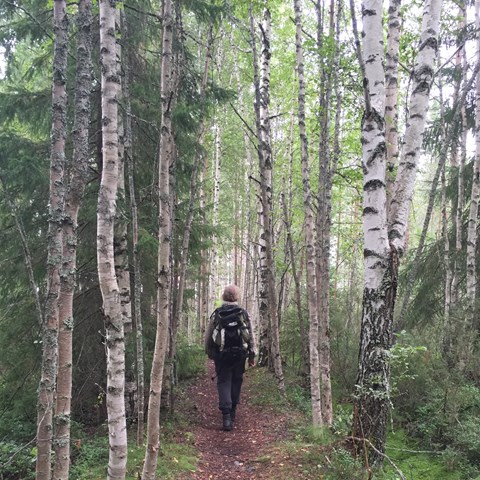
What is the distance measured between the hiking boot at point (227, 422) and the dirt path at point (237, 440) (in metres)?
0.07

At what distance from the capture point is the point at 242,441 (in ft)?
20.3

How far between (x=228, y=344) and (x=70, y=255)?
11.6 feet

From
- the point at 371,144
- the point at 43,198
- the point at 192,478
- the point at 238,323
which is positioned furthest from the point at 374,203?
the point at 43,198

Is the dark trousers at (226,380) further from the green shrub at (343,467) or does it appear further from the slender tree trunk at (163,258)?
the slender tree trunk at (163,258)

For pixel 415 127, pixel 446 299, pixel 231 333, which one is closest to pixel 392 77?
pixel 415 127

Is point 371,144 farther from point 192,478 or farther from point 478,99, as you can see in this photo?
point 478,99

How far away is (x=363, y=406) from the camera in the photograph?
14.0 feet

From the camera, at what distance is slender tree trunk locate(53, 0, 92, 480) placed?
3.58 metres

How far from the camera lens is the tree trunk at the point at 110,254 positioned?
11.9 ft

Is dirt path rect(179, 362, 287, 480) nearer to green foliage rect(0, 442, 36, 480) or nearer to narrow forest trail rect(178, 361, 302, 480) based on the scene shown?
narrow forest trail rect(178, 361, 302, 480)

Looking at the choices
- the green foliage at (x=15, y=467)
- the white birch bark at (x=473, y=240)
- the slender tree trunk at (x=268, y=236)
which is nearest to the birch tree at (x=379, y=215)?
the slender tree trunk at (x=268, y=236)

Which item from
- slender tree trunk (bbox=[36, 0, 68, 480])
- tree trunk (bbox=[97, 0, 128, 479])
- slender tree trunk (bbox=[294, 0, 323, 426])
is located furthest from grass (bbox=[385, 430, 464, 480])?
slender tree trunk (bbox=[36, 0, 68, 480])

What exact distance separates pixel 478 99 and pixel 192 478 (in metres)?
8.48

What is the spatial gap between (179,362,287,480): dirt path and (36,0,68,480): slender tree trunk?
7.01 ft
